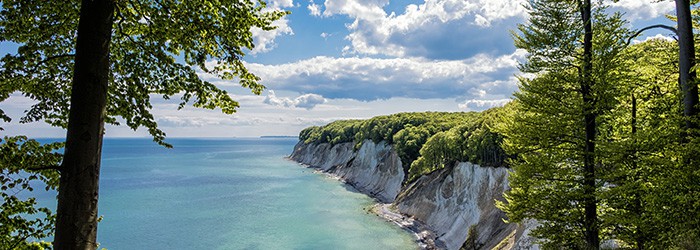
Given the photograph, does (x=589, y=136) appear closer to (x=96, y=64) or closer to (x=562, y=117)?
(x=562, y=117)

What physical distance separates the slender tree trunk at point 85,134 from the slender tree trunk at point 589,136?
16.0 meters

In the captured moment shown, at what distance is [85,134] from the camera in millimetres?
5488

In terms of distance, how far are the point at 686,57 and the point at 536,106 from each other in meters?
5.26

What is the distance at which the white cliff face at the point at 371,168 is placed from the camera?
80.0 meters

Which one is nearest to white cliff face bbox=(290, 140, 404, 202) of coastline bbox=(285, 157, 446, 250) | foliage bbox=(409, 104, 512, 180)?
coastline bbox=(285, 157, 446, 250)

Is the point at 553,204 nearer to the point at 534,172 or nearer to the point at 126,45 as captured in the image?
the point at 534,172

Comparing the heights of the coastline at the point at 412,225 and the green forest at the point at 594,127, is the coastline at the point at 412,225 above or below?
below

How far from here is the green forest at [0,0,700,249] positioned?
18.6 feet

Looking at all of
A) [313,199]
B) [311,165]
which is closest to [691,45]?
[313,199]

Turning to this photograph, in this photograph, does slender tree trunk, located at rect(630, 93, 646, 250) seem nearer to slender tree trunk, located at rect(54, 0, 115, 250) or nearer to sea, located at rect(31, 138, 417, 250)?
slender tree trunk, located at rect(54, 0, 115, 250)

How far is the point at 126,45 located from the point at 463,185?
156ft

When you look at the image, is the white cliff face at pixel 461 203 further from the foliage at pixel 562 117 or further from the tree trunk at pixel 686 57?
the tree trunk at pixel 686 57

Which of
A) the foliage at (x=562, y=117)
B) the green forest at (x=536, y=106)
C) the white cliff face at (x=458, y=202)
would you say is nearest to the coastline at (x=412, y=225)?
the white cliff face at (x=458, y=202)

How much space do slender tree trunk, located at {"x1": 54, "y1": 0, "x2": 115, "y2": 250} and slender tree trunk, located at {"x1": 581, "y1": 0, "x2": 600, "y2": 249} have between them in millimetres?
15983
